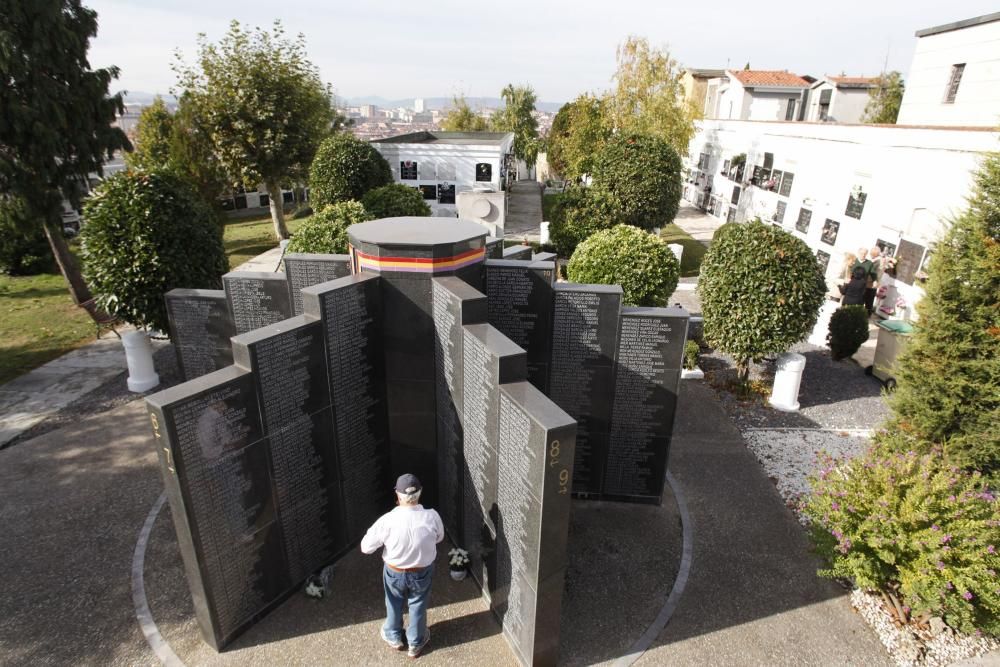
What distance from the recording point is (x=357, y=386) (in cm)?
755

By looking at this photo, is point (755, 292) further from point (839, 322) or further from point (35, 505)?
point (35, 505)

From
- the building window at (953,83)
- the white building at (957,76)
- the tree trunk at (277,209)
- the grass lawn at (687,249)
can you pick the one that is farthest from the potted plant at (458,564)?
the building window at (953,83)

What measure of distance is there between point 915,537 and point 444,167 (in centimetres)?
2861

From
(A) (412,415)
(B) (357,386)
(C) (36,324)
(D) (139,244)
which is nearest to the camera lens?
(B) (357,386)

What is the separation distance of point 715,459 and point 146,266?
11.8m

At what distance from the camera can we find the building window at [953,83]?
812 inches

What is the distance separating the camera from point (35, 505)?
28.9 ft

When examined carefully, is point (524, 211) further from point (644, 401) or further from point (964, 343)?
point (964, 343)

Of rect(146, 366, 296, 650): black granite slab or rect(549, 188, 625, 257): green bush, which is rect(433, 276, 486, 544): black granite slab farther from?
rect(549, 188, 625, 257): green bush

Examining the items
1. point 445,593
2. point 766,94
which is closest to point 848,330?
point 445,593

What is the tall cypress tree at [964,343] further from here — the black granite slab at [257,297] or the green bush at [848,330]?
the black granite slab at [257,297]

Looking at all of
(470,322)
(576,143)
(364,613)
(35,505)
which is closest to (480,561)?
(364,613)

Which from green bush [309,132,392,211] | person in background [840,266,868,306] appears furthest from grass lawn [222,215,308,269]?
person in background [840,266,868,306]

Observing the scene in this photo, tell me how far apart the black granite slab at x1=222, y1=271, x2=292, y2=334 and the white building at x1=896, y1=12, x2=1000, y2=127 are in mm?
22267
